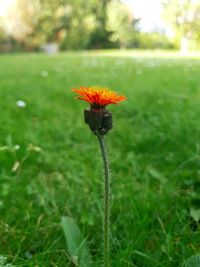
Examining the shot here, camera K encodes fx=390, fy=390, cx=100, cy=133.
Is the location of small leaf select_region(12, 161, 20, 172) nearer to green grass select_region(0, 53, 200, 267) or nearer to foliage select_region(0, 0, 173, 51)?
green grass select_region(0, 53, 200, 267)

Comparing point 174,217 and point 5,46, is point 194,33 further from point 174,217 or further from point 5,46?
point 174,217

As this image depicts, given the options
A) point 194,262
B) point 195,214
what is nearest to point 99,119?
point 194,262

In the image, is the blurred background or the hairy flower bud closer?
the hairy flower bud

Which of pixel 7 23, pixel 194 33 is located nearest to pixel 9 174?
pixel 7 23

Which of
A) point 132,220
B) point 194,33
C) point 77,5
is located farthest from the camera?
point 194,33

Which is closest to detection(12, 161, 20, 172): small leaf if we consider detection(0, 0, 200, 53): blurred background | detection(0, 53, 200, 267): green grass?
detection(0, 53, 200, 267): green grass

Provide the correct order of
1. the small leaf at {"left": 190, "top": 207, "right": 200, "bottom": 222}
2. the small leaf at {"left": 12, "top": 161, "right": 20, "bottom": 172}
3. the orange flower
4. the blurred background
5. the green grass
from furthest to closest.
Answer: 1. the blurred background
2. the small leaf at {"left": 12, "top": 161, "right": 20, "bottom": 172}
3. the small leaf at {"left": 190, "top": 207, "right": 200, "bottom": 222}
4. the green grass
5. the orange flower
